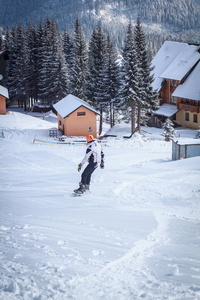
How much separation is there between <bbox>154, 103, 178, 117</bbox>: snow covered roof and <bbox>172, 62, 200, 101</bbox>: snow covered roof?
231 centimetres

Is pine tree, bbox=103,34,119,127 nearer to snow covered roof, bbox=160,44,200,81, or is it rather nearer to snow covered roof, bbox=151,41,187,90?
snow covered roof, bbox=160,44,200,81

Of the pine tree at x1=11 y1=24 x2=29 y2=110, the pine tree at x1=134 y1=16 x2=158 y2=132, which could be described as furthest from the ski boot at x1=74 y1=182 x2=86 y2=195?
the pine tree at x1=11 y1=24 x2=29 y2=110

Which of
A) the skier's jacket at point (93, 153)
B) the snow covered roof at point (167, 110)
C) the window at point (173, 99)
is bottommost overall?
the snow covered roof at point (167, 110)

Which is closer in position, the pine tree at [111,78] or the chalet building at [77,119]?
the chalet building at [77,119]

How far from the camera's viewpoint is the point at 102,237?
7.50 metres

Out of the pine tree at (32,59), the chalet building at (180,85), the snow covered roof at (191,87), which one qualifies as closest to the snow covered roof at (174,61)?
the chalet building at (180,85)

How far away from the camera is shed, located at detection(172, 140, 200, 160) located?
2119cm

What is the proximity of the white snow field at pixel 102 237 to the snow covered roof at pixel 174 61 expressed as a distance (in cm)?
3655

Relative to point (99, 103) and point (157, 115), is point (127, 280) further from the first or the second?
point (157, 115)


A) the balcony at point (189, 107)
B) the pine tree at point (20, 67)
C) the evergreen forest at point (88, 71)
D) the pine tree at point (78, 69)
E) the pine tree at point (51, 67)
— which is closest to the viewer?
the evergreen forest at point (88, 71)

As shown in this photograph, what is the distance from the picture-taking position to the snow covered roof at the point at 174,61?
49.1m

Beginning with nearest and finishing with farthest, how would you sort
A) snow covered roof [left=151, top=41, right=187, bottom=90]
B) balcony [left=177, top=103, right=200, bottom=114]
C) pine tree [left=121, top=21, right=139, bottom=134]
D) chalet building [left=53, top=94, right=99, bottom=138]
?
1. pine tree [left=121, top=21, right=139, bottom=134]
2. chalet building [left=53, top=94, right=99, bottom=138]
3. balcony [left=177, top=103, right=200, bottom=114]
4. snow covered roof [left=151, top=41, right=187, bottom=90]

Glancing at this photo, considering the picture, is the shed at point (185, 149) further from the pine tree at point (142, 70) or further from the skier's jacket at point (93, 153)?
the pine tree at point (142, 70)

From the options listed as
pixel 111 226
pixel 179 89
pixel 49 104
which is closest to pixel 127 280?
pixel 111 226
